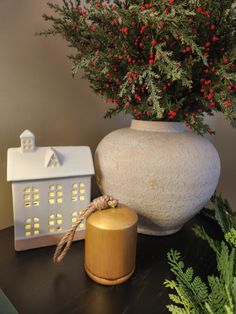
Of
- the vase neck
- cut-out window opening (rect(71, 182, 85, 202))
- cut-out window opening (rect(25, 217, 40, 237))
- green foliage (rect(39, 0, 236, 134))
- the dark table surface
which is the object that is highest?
green foliage (rect(39, 0, 236, 134))

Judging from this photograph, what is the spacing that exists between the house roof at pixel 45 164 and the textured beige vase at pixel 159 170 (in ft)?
0.16

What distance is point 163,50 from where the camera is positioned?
54cm

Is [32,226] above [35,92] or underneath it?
underneath

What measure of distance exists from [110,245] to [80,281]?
0.10 metres

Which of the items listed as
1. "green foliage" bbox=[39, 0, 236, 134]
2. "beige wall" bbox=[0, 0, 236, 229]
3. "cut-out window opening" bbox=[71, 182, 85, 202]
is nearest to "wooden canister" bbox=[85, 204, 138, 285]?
"cut-out window opening" bbox=[71, 182, 85, 202]

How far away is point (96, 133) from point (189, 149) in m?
0.44

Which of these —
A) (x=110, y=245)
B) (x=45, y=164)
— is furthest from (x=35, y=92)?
(x=110, y=245)

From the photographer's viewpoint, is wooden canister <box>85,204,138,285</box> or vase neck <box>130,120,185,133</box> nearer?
wooden canister <box>85,204,138,285</box>

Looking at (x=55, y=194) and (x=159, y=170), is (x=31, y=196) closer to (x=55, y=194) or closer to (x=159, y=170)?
(x=55, y=194)

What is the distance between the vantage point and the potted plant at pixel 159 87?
50 cm

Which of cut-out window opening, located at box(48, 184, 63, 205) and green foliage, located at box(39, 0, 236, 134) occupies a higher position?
green foliage, located at box(39, 0, 236, 134)

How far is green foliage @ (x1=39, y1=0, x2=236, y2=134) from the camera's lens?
0.48 metres

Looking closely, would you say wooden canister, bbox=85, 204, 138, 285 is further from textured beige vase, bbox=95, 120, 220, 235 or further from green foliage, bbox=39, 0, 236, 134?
green foliage, bbox=39, 0, 236, 134

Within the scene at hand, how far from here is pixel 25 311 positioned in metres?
0.41
